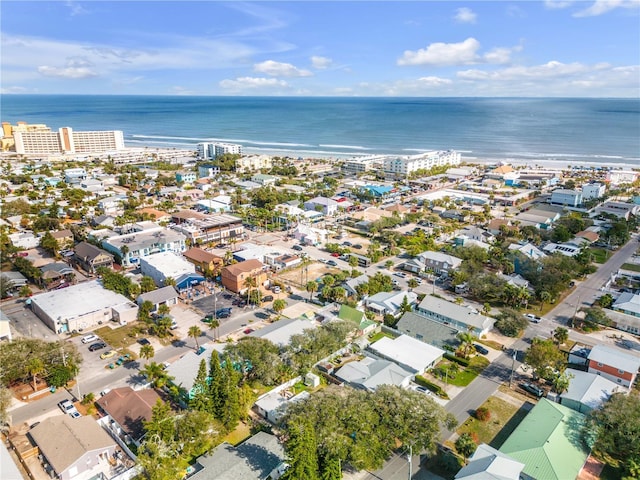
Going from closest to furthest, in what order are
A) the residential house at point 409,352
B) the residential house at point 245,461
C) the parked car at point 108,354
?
1. the residential house at point 245,461
2. the residential house at point 409,352
3. the parked car at point 108,354

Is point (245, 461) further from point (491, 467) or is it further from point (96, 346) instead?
point (96, 346)

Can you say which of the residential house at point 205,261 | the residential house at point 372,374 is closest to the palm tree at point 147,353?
the residential house at point 372,374

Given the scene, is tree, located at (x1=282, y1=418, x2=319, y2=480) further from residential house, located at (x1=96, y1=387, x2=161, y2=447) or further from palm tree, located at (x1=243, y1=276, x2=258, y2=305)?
palm tree, located at (x1=243, y1=276, x2=258, y2=305)

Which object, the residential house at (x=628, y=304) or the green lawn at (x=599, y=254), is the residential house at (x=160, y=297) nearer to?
the residential house at (x=628, y=304)

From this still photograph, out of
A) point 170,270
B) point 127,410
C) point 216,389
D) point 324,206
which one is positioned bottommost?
point 127,410

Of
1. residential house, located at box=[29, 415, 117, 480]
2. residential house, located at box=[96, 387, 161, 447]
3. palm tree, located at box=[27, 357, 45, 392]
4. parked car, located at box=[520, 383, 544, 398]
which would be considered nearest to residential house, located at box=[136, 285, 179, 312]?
palm tree, located at box=[27, 357, 45, 392]

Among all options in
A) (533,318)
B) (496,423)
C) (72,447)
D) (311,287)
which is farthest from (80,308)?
(533,318)

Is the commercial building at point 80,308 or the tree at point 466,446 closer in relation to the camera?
the tree at point 466,446
